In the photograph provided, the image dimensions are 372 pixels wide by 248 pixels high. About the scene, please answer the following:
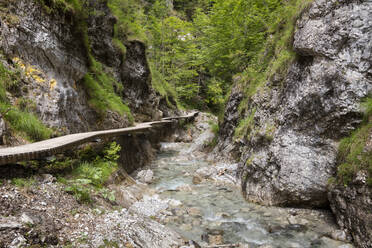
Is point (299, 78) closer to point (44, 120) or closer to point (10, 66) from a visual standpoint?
point (44, 120)

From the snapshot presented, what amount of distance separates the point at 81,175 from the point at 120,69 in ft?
30.9

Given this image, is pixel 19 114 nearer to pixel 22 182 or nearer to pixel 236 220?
pixel 22 182

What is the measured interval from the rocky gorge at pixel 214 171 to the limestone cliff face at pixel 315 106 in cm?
3

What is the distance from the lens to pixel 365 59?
4867 mm

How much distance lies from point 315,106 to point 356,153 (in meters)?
1.67

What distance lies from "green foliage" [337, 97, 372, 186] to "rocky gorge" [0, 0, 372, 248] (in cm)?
3

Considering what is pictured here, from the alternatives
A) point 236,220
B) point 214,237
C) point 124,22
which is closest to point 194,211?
point 236,220

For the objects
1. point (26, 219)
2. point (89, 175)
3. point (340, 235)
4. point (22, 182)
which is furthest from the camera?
point (89, 175)

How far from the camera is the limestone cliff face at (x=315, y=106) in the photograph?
492 centimetres

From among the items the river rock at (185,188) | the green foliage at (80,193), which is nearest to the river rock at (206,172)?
the river rock at (185,188)

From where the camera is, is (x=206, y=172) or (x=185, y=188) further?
(x=206, y=172)

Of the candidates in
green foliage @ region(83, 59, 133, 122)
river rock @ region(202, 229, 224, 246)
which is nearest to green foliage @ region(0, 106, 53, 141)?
green foliage @ region(83, 59, 133, 122)

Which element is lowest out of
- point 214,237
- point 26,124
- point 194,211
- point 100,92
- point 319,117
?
point 194,211

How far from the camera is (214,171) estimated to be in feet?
29.5
